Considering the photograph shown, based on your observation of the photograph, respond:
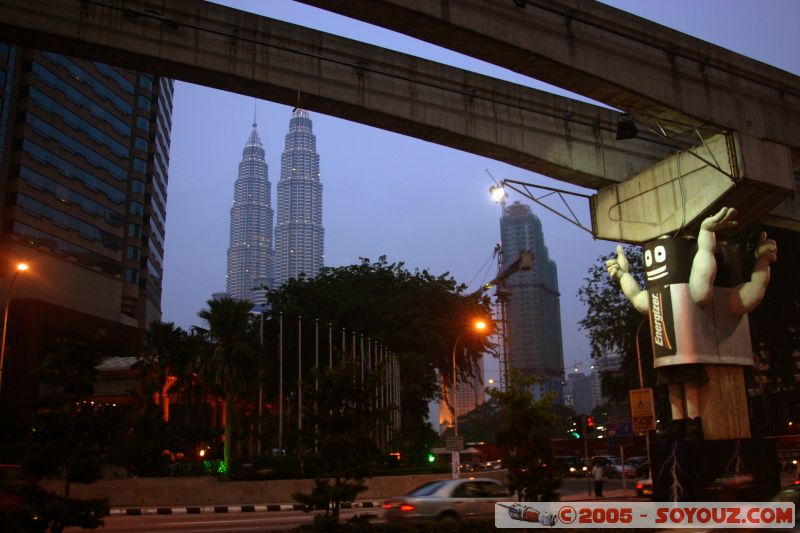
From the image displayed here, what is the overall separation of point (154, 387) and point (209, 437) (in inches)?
189

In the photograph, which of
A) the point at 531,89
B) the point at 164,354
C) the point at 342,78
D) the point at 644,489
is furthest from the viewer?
the point at 164,354

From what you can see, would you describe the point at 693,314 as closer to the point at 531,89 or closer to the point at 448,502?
the point at 531,89

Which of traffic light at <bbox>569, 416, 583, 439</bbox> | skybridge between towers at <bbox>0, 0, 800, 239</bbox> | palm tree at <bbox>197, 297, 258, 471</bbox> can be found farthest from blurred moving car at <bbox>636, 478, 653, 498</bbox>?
palm tree at <bbox>197, 297, 258, 471</bbox>

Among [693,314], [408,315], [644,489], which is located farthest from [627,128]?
[408,315]

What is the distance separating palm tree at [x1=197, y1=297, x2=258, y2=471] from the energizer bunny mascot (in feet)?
71.9

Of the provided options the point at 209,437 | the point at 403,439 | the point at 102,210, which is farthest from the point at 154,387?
the point at 102,210

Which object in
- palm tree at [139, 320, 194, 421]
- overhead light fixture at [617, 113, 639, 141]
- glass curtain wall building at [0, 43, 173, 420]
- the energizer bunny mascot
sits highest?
glass curtain wall building at [0, 43, 173, 420]

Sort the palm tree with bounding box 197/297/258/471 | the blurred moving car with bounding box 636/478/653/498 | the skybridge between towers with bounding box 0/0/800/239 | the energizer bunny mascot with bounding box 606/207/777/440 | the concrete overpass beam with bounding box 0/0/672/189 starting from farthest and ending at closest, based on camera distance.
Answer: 1. the palm tree with bounding box 197/297/258/471
2. the blurred moving car with bounding box 636/478/653/498
3. the energizer bunny mascot with bounding box 606/207/777/440
4. the concrete overpass beam with bounding box 0/0/672/189
5. the skybridge between towers with bounding box 0/0/800/239

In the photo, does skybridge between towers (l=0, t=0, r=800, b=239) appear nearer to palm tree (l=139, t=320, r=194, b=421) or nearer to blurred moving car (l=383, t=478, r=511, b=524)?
blurred moving car (l=383, t=478, r=511, b=524)

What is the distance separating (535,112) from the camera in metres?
18.9

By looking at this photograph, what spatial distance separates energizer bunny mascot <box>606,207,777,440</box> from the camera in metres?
17.5

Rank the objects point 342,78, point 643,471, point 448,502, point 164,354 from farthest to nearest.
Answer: point 164,354 < point 643,471 < point 342,78 < point 448,502

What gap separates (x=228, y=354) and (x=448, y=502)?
20948 millimetres

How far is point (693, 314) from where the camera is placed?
698 inches
